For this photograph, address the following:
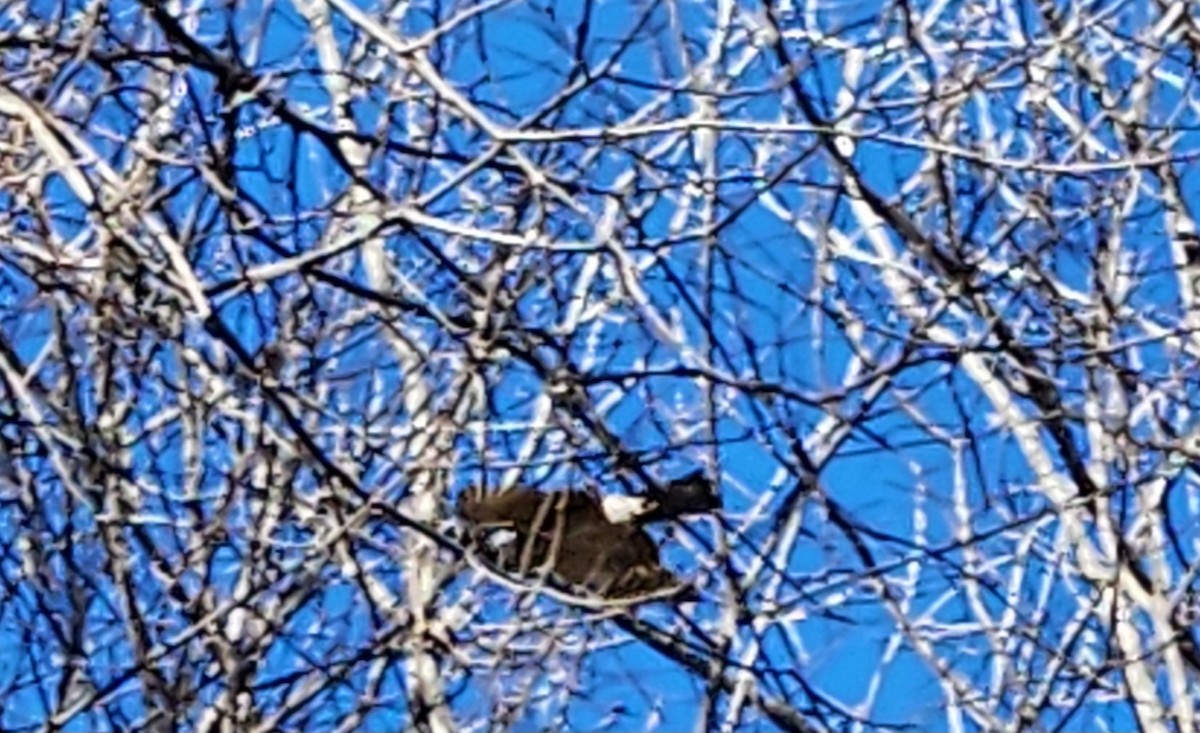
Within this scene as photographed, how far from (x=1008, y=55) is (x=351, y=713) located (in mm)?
1898

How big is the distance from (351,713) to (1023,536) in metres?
1.88

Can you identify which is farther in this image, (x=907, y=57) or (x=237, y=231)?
(x=907, y=57)

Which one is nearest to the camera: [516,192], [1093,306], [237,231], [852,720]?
[237,231]

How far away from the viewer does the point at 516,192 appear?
16.5ft

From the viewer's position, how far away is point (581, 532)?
4.91 metres

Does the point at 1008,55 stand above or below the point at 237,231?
above

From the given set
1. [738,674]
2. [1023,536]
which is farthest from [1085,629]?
[738,674]

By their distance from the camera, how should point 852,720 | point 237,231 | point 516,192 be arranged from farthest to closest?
point 852,720 → point 516,192 → point 237,231

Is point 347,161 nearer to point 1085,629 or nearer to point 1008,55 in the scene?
point 1008,55

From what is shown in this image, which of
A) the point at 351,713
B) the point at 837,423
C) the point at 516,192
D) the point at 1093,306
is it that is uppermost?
the point at 1093,306

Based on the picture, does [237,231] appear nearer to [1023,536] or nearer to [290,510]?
[290,510]

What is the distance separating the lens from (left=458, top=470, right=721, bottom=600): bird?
15.9 ft

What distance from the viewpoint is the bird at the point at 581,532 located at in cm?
486

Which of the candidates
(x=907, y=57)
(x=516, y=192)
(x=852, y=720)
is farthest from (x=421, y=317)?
(x=907, y=57)
